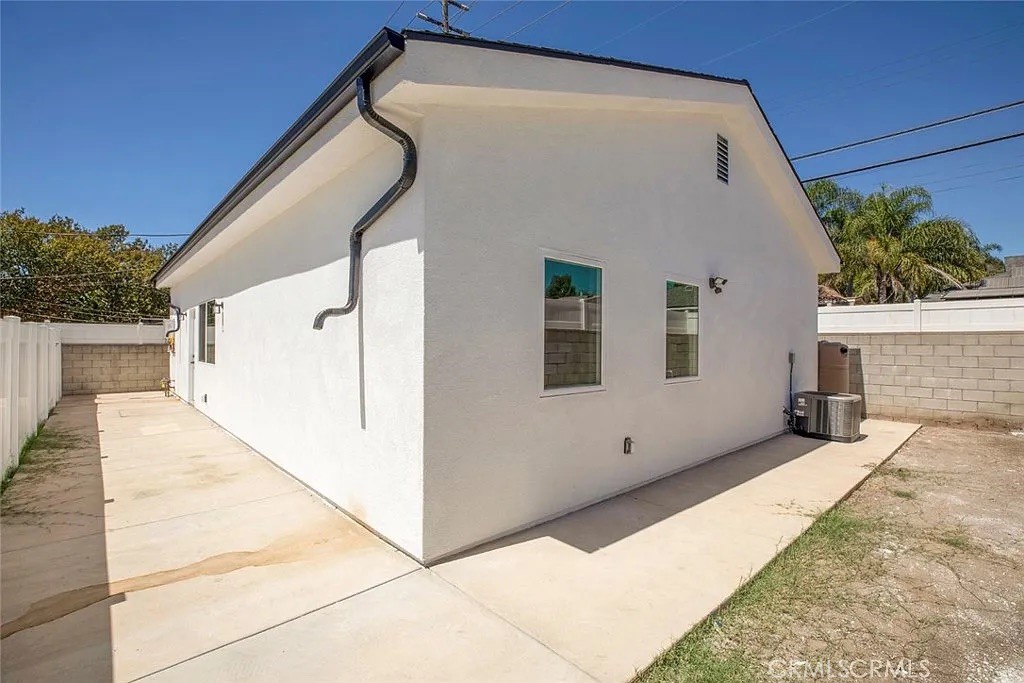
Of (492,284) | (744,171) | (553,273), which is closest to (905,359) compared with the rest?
(744,171)

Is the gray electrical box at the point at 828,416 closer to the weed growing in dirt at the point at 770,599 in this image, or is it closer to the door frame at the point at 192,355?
the weed growing in dirt at the point at 770,599

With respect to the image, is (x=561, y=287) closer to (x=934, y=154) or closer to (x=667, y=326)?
(x=667, y=326)

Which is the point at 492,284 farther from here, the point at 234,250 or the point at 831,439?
the point at 831,439

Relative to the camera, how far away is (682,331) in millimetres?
6246

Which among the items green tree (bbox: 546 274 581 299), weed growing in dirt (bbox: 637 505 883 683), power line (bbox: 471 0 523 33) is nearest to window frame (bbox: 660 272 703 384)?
green tree (bbox: 546 274 581 299)

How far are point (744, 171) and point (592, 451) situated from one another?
5.74 metres

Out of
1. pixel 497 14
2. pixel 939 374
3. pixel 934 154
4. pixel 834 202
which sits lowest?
pixel 939 374

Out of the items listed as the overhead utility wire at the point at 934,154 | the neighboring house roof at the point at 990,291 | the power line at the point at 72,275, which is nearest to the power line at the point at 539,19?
the overhead utility wire at the point at 934,154

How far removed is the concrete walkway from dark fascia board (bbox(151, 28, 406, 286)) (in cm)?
351

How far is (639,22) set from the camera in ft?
35.2

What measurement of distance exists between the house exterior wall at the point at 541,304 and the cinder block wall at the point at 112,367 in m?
15.5

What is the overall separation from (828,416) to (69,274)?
1193 inches

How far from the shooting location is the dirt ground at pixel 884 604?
2549 mm

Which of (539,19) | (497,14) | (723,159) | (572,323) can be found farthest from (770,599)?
(497,14)
